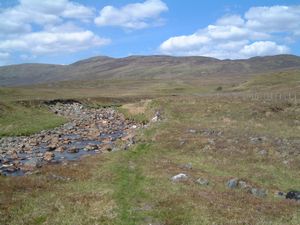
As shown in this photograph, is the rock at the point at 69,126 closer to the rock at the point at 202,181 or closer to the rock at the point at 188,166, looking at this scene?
the rock at the point at 188,166

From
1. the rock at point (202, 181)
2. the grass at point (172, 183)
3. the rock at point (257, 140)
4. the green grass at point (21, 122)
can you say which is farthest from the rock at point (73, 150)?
the rock at point (202, 181)

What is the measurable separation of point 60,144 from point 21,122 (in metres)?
16.5

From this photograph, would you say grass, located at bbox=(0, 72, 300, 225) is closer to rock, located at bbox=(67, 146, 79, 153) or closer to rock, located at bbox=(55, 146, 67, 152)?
rock, located at bbox=(67, 146, 79, 153)

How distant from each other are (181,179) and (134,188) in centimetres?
319

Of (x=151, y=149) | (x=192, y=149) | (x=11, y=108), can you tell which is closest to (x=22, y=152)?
(x=151, y=149)

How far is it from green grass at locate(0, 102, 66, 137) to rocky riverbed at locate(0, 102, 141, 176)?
1.68 meters

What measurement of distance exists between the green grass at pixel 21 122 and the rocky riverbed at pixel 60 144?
66.1 inches

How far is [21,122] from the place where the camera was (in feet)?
194

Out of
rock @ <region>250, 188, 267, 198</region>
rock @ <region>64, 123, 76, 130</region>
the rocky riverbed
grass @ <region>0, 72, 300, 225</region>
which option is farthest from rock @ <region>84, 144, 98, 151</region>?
rock @ <region>250, 188, 267, 198</region>

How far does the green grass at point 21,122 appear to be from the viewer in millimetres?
52766

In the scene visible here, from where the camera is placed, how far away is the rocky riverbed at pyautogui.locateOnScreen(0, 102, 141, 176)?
34.2 m

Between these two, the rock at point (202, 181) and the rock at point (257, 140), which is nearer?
the rock at point (202, 181)

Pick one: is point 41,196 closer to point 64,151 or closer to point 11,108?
Answer: point 64,151

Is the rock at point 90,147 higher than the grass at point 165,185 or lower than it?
lower
